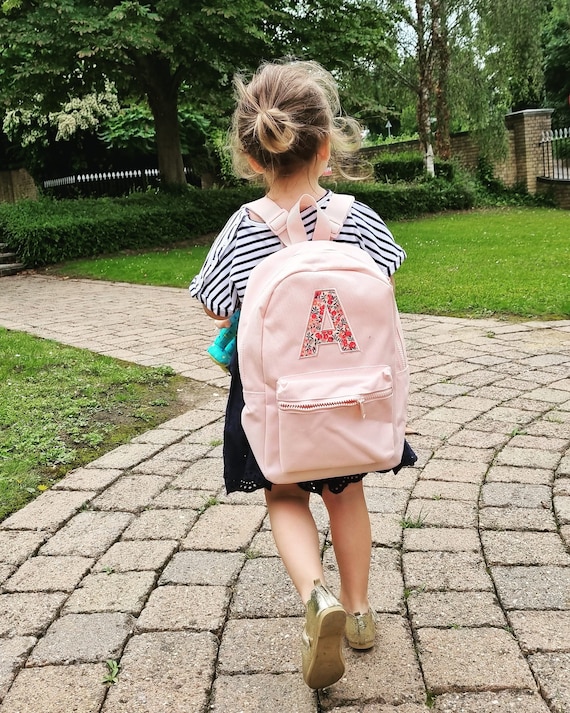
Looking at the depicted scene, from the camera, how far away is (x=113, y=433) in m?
4.00

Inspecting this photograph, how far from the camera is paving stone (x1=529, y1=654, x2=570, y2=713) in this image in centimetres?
181

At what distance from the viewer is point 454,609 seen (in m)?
2.24

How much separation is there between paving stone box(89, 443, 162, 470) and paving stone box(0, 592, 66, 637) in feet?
3.56

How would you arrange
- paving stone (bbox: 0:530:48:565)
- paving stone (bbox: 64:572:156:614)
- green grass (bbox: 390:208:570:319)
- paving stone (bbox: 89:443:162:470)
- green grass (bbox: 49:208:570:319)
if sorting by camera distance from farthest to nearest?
green grass (bbox: 49:208:570:319)
green grass (bbox: 390:208:570:319)
paving stone (bbox: 89:443:162:470)
paving stone (bbox: 0:530:48:565)
paving stone (bbox: 64:572:156:614)

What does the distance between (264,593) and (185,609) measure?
25 centimetres

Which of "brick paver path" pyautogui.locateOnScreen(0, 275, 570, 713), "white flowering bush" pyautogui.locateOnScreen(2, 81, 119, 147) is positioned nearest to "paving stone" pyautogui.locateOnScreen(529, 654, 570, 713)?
"brick paver path" pyautogui.locateOnScreen(0, 275, 570, 713)

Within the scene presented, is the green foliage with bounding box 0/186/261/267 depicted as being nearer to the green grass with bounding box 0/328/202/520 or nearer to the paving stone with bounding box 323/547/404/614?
the green grass with bounding box 0/328/202/520

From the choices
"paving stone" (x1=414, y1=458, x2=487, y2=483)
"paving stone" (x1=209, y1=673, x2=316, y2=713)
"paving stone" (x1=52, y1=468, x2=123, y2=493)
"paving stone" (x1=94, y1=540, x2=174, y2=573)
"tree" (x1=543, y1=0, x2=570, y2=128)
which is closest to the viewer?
"paving stone" (x1=209, y1=673, x2=316, y2=713)

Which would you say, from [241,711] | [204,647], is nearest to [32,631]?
[204,647]

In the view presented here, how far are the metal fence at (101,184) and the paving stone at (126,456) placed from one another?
16.7 meters

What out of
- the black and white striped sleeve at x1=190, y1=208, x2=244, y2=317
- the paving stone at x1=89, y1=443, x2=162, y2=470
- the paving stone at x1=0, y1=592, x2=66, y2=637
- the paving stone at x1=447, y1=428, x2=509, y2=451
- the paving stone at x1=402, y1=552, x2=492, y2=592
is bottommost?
the paving stone at x1=402, y1=552, x2=492, y2=592

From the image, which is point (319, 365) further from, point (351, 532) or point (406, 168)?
point (406, 168)

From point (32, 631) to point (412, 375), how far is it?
305cm

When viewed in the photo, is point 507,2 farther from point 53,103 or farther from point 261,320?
point 261,320
